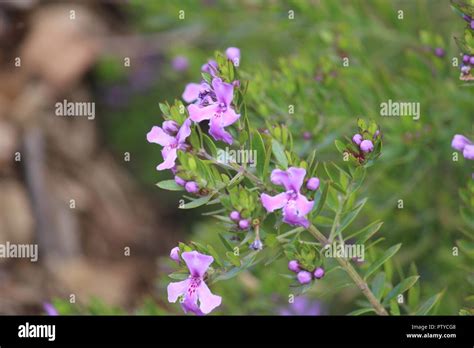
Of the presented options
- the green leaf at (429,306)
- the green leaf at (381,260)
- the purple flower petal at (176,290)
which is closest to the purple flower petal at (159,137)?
the purple flower petal at (176,290)

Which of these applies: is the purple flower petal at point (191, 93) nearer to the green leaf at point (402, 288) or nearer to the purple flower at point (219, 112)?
the purple flower at point (219, 112)

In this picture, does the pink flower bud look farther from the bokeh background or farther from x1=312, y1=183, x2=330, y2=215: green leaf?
the bokeh background

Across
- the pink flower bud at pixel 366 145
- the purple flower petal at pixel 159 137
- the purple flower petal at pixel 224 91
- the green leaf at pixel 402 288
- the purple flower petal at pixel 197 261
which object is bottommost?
the green leaf at pixel 402 288

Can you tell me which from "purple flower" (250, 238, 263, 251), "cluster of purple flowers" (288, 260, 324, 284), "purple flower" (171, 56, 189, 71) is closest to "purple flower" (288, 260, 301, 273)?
"cluster of purple flowers" (288, 260, 324, 284)

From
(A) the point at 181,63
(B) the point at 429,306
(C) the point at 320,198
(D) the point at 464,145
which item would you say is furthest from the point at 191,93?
(A) the point at 181,63

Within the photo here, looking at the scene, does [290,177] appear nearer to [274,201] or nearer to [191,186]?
[274,201]

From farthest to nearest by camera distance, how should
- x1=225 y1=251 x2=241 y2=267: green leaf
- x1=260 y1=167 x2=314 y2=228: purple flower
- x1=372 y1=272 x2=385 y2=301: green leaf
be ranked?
1. x1=372 y1=272 x2=385 y2=301: green leaf
2. x1=225 y1=251 x2=241 y2=267: green leaf
3. x1=260 y1=167 x2=314 y2=228: purple flower

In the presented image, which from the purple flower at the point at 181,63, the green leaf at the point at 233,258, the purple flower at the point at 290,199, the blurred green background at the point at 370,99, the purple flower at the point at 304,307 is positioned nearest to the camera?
the purple flower at the point at 290,199
